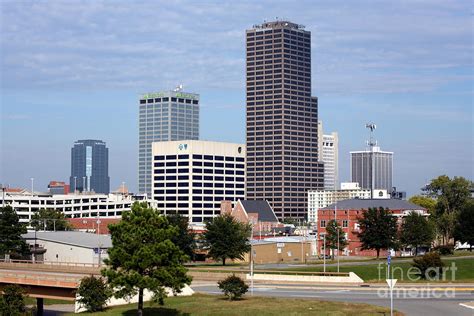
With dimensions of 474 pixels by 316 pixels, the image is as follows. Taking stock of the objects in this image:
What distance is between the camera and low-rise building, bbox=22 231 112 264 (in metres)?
124

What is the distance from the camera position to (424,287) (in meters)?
75.2

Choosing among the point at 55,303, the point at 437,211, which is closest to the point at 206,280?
the point at 55,303

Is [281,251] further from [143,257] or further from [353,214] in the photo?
[143,257]

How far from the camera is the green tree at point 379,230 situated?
113000mm

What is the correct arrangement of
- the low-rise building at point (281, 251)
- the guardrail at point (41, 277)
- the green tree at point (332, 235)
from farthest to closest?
the low-rise building at point (281, 251)
the green tree at point (332, 235)
the guardrail at point (41, 277)

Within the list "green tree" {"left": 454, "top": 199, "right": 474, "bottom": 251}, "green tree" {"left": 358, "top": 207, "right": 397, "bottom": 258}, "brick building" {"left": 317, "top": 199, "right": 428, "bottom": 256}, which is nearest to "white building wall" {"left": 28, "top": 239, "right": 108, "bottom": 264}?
"green tree" {"left": 358, "top": 207, "right": 397, "bottom": 258}

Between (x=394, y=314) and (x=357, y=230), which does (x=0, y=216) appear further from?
(x=394, y=314)

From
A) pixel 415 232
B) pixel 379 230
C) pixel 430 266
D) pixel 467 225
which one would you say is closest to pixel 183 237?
pixel 379 230

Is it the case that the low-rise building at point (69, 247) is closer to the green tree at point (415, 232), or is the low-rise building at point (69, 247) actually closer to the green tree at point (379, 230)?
the green tree at point (379, 230)

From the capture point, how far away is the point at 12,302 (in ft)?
224

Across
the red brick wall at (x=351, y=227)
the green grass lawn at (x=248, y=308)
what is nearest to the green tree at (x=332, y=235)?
the red brick wall at (x=351, y=227)

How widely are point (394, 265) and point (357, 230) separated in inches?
1794

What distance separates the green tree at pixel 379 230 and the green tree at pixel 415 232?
4.03 metres

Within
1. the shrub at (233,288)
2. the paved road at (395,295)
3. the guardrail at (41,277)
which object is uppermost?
the shrub at (233,288)
